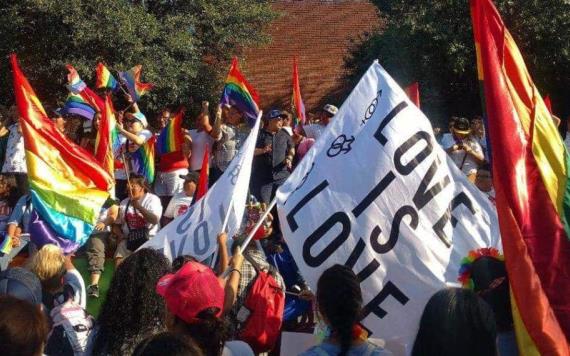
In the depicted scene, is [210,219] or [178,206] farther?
[178,206]

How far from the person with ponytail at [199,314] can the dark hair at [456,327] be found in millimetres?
806

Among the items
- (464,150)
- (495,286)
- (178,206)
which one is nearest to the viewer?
(495,286)

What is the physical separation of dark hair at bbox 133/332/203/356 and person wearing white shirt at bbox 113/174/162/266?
558 centimetres

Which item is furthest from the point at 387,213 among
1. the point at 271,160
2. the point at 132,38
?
the point at 132,38

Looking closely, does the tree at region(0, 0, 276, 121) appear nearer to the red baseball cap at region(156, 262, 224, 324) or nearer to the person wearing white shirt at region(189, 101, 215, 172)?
the person wearing white shirt at region(189, 101, 215, 172)

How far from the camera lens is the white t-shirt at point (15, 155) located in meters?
9.86

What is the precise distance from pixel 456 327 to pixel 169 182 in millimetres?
7040

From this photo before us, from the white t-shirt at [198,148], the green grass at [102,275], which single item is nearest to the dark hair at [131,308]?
the green grass at [102,275]

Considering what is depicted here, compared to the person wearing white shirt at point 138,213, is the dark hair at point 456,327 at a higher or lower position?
higher

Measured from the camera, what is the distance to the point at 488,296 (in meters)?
3.86

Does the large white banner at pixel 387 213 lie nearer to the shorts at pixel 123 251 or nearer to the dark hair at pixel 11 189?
the shorts at pixel 123 251

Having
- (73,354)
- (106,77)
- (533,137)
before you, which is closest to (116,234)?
(106,77)

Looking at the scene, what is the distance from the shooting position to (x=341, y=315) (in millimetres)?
3258

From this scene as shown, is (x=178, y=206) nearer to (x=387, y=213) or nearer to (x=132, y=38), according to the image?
(x=387, y=213)
